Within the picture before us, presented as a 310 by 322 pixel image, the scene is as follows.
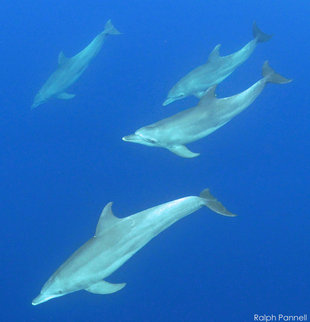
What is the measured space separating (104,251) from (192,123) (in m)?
3.42

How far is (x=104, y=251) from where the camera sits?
6672mm

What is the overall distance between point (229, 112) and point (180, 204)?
270cm

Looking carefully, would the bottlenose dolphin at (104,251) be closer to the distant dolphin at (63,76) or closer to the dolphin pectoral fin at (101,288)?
the dolphin pectoral fin at (101,288)

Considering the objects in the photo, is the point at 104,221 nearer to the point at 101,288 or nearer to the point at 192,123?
the point at 101,288

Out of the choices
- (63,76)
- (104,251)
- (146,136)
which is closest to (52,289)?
(104,251)

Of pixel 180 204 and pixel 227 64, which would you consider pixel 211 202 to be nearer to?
pixel 180 204

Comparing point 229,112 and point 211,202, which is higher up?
point 229,112

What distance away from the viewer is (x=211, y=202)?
7609 mm

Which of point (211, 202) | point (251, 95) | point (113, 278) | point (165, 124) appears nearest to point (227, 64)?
point (251, 95)

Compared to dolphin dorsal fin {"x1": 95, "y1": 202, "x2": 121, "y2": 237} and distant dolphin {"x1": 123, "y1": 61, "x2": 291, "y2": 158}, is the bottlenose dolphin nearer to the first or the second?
dolphin dorsal fin {"x1": 95, "y1": 202, "x2": 121, "y2": 237}

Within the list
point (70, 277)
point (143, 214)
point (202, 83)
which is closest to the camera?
point (70, 277)

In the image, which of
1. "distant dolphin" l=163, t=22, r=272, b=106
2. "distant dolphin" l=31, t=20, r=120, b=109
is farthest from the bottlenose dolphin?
"distant dolphin" l=31, t=20, r=120, b=109

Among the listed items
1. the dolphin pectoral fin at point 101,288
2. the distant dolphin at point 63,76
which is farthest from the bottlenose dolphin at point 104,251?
the distant dolphin at point 63,76

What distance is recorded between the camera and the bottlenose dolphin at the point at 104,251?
262 inches
